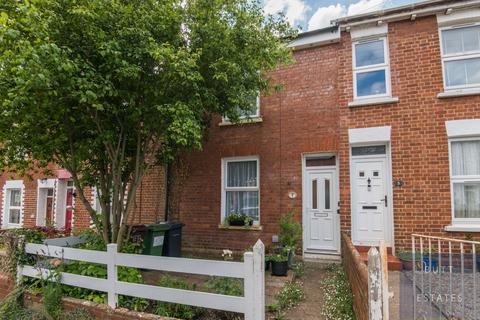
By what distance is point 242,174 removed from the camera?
8.75 metres

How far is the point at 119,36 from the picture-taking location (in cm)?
446

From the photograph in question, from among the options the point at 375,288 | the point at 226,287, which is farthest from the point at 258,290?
the point at 375,288

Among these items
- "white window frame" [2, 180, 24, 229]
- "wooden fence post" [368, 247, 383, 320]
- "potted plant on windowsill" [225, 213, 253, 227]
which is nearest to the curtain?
"potted plant on windowsill" [225, 213, 253, 227]

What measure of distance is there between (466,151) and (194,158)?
6681 millimetres

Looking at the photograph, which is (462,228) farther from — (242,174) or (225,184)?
(225,184)

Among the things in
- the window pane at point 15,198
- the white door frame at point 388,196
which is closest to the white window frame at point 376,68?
the white door frame at point 388,196

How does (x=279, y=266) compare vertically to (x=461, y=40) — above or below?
below

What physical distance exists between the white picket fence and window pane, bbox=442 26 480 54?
639 cm

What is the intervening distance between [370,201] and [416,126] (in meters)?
1.92

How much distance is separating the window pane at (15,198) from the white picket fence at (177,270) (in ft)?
33.6

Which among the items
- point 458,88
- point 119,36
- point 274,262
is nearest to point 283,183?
point 274,262

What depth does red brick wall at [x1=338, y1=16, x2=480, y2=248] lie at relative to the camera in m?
6.46

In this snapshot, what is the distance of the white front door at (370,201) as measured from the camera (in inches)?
272

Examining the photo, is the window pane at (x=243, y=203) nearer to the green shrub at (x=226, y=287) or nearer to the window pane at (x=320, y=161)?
the window pane at (x=320, y=161)
